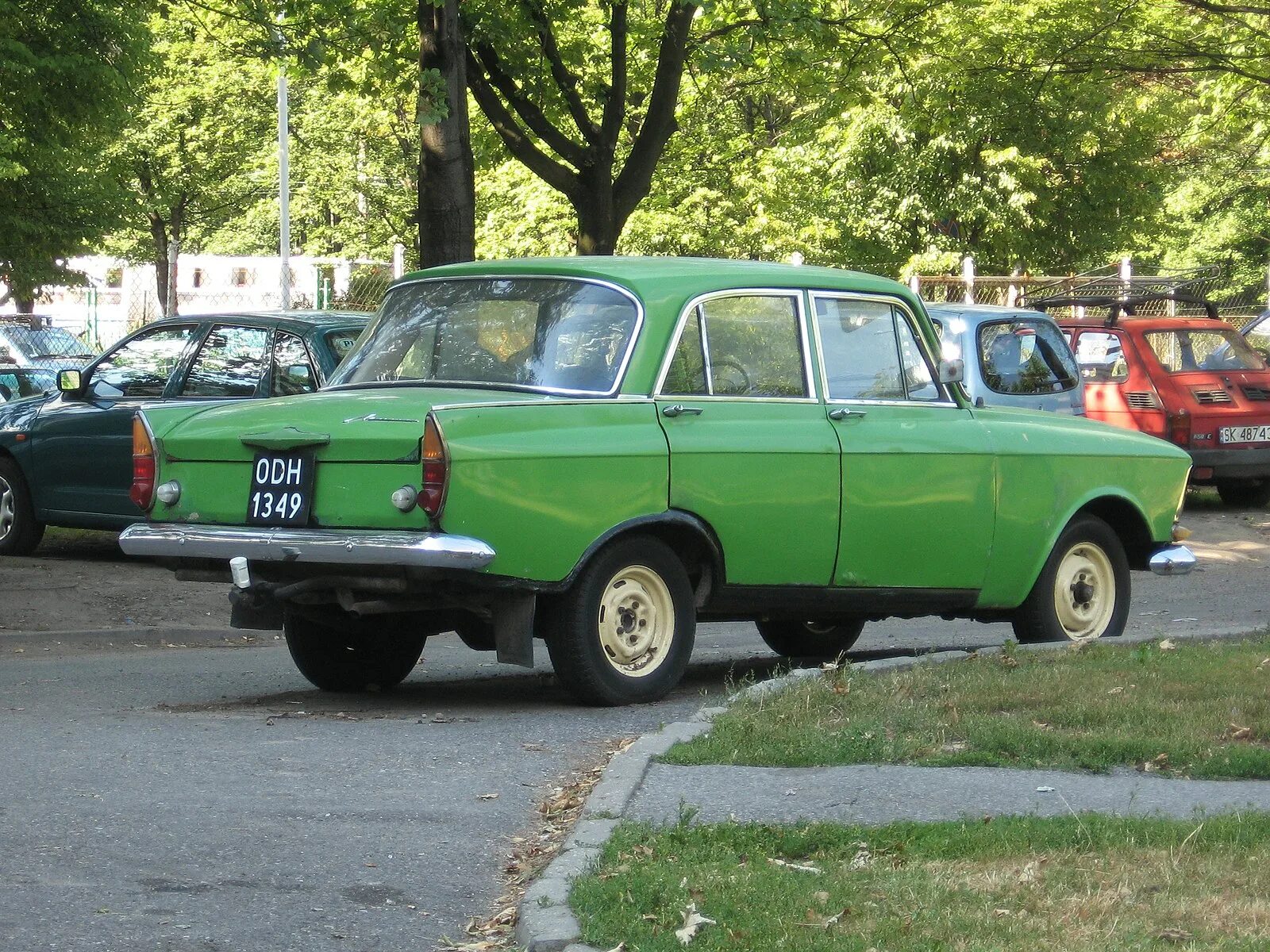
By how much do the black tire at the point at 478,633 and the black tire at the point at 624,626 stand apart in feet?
1.36

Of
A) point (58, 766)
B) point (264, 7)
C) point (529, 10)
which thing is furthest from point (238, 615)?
point (529, 10)

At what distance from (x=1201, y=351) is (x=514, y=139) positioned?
7.24 m

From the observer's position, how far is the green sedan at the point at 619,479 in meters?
7.27

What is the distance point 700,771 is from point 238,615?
2.71 m

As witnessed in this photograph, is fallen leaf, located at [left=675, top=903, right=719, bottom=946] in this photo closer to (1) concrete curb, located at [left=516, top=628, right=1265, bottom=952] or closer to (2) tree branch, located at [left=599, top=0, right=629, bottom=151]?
(1) concrete curb, located at [left=516, top=628, right=1265, bottom=952]

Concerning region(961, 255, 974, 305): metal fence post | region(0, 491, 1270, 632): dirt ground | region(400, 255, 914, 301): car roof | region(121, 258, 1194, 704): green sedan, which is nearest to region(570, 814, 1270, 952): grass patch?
region(121, 258, 1194, 704): green sedan

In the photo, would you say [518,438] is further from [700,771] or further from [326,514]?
[700,771]

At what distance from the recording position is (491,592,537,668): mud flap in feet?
24.4

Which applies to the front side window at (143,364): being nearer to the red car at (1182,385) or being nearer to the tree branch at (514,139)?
the tree branch at (514,139)

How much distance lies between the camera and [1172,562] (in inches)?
383

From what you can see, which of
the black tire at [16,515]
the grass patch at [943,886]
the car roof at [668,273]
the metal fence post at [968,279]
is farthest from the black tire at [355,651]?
the metal fence post at [968,279]

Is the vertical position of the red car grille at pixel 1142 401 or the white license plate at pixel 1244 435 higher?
the red car grille at pixel 1142 401

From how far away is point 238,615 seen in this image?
26.7 ft

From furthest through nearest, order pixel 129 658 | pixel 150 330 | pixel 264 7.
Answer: pixel 264 7, pixel 150 330, pixel 129 658
